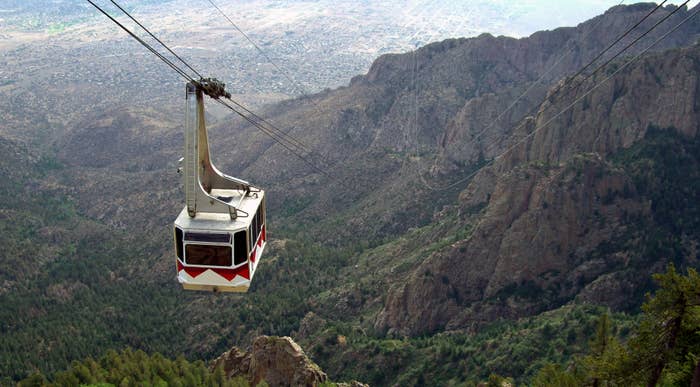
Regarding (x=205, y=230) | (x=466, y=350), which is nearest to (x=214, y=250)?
(x=205, y=230)

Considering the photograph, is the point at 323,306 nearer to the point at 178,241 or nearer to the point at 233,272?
the point at 233,272

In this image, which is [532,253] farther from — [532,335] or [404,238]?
[404,238]

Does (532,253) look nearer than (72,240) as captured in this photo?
Yes

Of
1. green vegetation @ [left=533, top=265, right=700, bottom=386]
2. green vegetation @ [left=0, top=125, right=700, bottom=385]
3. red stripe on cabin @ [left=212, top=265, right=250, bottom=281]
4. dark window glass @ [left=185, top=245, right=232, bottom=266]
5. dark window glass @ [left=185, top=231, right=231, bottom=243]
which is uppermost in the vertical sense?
dark window glass @ [left=185, top=231, right=231, bottom=243]

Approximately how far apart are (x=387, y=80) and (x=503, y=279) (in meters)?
92.3

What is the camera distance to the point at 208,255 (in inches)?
930

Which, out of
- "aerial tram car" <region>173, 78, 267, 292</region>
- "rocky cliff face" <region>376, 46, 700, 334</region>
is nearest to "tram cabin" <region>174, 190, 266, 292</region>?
"aerial tram car" <region>173, 78, 267, 292</region>

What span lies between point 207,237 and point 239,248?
4.06 ft

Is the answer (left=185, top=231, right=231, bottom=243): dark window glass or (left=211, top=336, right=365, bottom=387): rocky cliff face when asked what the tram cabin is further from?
(left=211, top=336, right=365, bottom=387): rocky cliff face

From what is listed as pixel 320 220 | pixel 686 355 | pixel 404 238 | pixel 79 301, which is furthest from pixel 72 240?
pixel 686 355

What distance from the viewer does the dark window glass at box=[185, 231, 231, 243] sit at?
76.3 ft

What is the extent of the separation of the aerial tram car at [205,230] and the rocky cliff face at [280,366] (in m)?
25.0

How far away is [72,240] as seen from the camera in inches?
4350

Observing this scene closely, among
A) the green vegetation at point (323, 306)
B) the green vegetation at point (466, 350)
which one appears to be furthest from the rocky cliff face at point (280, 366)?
the green vegetation at point (323, 306)
